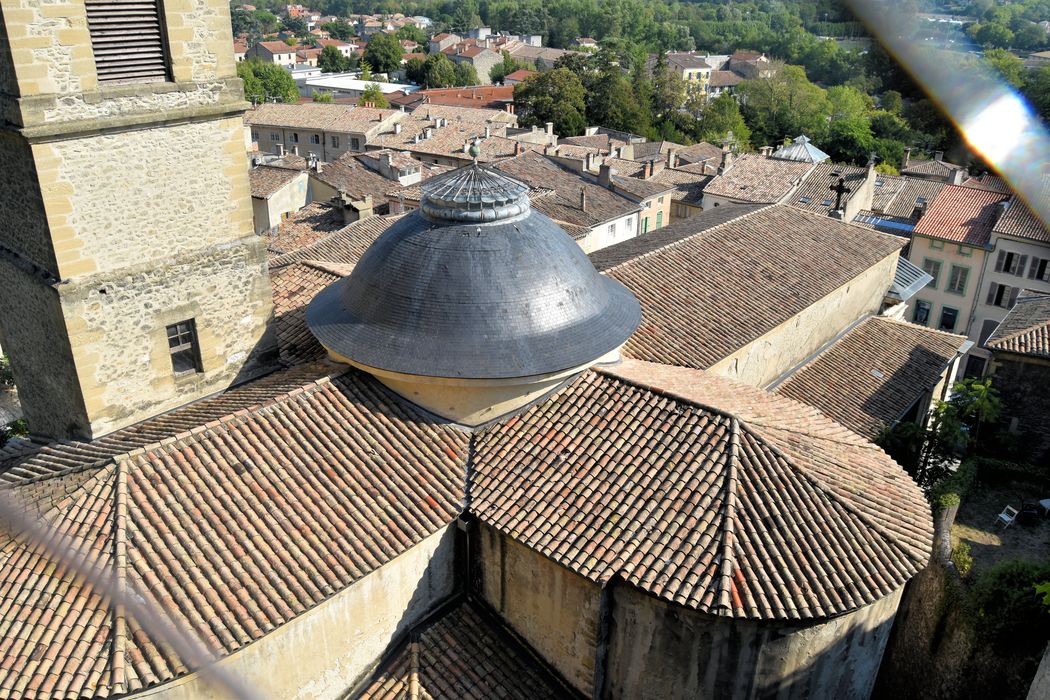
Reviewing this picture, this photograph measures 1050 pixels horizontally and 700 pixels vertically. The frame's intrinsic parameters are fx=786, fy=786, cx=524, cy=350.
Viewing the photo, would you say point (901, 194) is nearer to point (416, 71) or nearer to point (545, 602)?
point (545, 602)

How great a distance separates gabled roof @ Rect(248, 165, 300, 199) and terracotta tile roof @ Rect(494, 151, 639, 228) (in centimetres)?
1303

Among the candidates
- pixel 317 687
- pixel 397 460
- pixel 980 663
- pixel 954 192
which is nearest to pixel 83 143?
pixel 397 460

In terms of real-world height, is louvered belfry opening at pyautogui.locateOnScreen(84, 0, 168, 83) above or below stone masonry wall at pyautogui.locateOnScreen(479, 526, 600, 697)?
above

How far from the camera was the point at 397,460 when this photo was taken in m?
13.8

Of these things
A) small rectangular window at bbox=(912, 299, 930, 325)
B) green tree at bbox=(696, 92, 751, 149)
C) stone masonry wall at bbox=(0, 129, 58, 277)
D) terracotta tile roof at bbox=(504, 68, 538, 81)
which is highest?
stone masonry wall at bbox=(0, 129, 58, 277)

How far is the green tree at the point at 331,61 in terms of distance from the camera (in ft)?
488

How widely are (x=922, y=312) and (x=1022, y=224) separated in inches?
257

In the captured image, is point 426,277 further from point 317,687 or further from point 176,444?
point 317,687

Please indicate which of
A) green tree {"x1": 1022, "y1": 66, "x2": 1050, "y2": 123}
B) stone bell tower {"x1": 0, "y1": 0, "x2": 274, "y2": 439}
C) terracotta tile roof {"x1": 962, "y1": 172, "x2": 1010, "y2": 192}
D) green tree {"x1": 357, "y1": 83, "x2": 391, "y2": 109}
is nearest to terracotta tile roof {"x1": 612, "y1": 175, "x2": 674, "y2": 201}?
terracotta tile roof {"x1": 962, "y1": 172, "x2": 1010, "y2": 192}

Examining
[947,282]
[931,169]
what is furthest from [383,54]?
[947,282]

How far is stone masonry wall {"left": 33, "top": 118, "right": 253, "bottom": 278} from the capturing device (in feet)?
43.4

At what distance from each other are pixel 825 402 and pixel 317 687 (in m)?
16.5

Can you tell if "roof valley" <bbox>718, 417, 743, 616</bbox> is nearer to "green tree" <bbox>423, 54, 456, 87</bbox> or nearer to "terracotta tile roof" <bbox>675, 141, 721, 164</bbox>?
"terracotta tile roof" <bbox>675, 141, 721, 164</bbox>

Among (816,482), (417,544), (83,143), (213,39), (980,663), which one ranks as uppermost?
(213,39)
